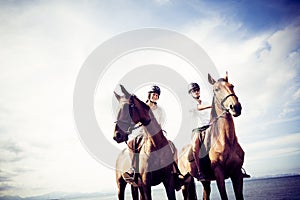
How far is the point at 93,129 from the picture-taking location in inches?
283

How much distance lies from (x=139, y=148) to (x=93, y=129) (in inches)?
70.4

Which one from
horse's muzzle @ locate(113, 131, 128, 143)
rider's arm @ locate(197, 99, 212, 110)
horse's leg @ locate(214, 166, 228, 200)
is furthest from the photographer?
rider's arm @ locate(197, 99, 212, 110)

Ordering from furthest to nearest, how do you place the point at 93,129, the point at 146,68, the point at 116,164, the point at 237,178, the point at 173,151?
the point at 146,68 < the point at 116,164 < the point at 93,129 < the point at 173,151 < the point at 237,178

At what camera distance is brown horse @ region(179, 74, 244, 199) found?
5941mm

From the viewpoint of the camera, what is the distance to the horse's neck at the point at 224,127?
620 cm

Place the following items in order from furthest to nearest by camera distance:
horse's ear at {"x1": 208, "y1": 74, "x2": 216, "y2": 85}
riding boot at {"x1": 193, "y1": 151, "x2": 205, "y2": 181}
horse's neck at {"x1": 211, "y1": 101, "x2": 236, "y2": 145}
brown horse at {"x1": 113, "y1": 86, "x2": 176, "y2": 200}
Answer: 1. horse's ear at {"x1": 208, "y1": 74, "x2": 216, "y2": 85}
2. riding boot at {"x1": 193, "y1": 151, "x2": 205, "y2": 181}
3. horse's neck at {"x1": 211, "y1": 101, "x2": 236, "y2": 145}
4. brown horse at {"x1": 113, "y1": 86, "x2": 176, "y2": 200}

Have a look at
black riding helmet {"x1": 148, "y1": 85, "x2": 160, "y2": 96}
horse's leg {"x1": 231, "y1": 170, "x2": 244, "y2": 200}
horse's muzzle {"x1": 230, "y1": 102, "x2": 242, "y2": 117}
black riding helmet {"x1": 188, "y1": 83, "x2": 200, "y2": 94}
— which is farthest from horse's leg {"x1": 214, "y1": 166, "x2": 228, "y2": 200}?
black riding helmet {"x1": 148, "y1": 85, "x2": 160, "y2": 96}

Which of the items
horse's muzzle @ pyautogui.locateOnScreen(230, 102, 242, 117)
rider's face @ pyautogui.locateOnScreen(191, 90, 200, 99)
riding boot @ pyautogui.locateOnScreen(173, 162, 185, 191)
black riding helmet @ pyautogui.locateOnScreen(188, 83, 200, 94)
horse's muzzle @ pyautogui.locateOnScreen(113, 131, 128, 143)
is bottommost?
riding boot @ pyautogui.locateOnScreen(173, 162, 185, 191)

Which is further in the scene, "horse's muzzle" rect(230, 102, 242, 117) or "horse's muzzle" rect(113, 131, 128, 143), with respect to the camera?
"horse's muzzle" rect(230, 102, 242, 117)

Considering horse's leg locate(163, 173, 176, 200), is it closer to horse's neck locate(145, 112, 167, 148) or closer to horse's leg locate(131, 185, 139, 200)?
horse's neck locate(145, 112, 167, 148)

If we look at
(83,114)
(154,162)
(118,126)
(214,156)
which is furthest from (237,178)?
(83,114)

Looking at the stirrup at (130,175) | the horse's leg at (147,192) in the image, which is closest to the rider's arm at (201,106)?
the stirrup at (130,175)

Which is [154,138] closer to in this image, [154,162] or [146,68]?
[154,162]

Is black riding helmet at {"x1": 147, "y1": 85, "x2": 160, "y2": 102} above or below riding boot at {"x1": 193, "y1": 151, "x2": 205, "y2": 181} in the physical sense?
above
